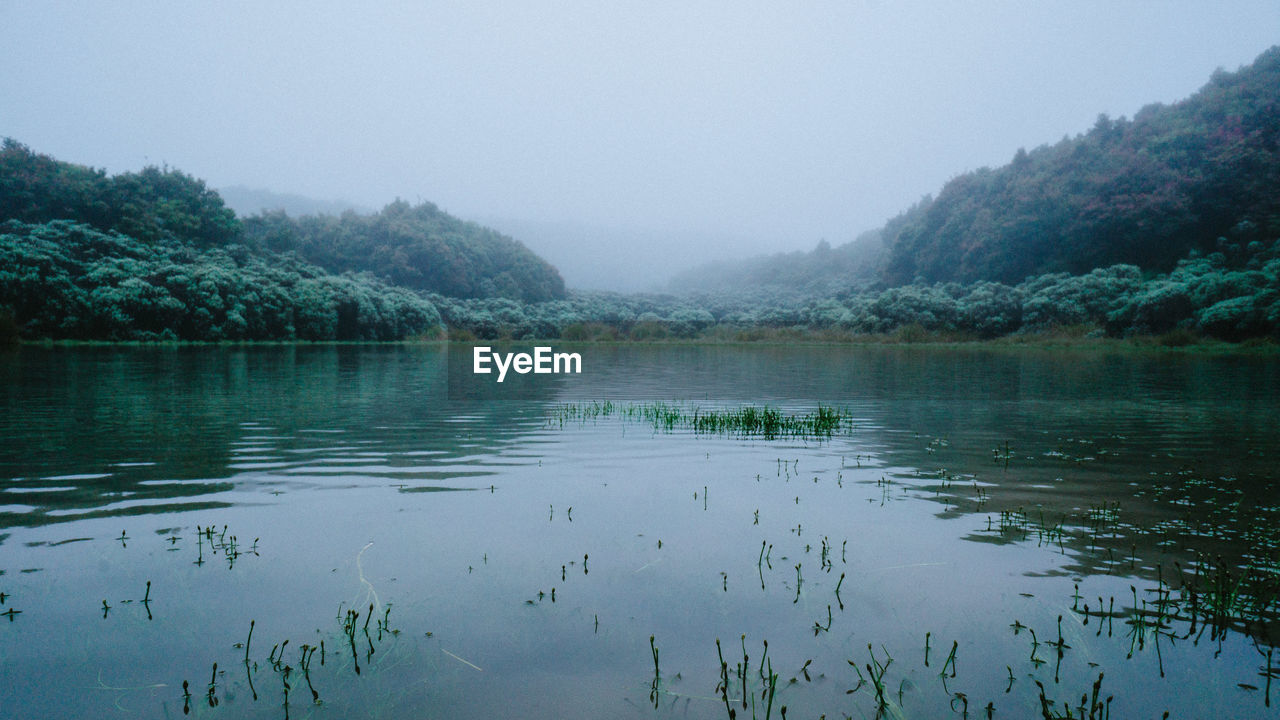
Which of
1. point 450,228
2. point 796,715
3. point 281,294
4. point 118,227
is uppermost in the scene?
point 450,228

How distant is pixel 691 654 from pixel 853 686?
45.5 inches

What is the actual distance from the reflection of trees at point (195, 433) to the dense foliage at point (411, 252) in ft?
315

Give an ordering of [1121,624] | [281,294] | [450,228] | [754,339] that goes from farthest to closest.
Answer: [450,228] < [754,339] < [281,294] < [1121,624]

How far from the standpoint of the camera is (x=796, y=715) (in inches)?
176

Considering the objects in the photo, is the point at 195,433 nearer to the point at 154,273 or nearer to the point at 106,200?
the point at 154,273

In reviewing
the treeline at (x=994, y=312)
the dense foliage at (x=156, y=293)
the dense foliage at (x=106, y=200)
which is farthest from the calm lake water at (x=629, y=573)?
the dense foliage at (x=106, y=200)

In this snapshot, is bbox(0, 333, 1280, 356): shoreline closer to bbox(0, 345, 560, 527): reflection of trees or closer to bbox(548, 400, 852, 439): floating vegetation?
bbox(0, 345, 560, 527): reflection of trees

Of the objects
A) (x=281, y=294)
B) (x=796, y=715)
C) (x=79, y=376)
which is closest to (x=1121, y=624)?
(x=796, y=715)

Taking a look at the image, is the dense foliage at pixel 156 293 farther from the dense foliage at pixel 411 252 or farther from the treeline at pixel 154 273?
the dense foliage at pixel 411 252

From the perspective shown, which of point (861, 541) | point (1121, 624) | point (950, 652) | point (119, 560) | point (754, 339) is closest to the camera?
point (950, 652)

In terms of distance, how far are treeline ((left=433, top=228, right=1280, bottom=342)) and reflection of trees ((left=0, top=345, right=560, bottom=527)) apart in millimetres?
64638

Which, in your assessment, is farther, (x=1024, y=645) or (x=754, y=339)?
(x=754, y=339)

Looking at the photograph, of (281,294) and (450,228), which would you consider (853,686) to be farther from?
(450,228)

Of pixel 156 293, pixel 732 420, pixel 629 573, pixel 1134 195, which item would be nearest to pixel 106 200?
pixel 156 293
